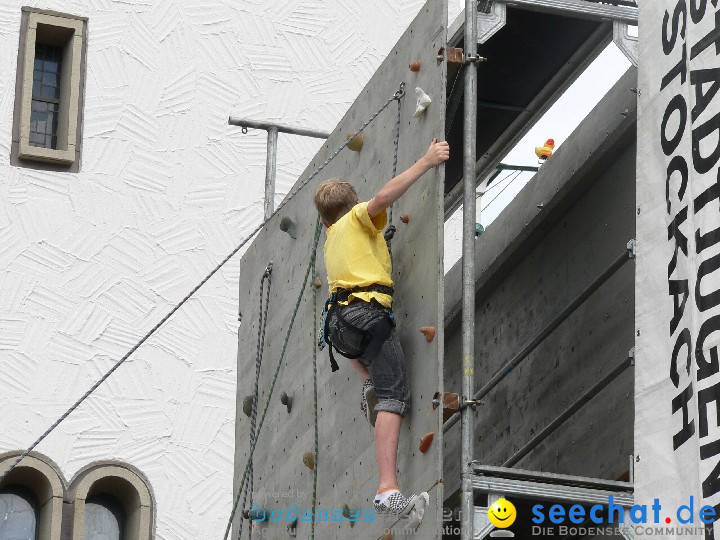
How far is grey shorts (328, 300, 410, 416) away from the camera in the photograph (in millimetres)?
9852

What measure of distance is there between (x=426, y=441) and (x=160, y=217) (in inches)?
694

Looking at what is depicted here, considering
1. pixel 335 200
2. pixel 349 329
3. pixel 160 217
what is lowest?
pixel 349 329

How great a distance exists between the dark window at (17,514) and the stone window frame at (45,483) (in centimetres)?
19

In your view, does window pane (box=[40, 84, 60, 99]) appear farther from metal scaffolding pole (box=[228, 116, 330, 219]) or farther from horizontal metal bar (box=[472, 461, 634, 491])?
horizontal metal bar (box=[472, 461, 634, 491])

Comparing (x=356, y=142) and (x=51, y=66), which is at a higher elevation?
(x=51, y=66)

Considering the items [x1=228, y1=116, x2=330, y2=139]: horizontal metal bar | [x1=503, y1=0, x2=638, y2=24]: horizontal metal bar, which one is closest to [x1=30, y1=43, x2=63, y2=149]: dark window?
[x1=228, y1=116, x2=330, y2=139]: horizontal metal bar

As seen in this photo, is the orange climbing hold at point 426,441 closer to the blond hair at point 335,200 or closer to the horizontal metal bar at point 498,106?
the blond hair at point 335,200

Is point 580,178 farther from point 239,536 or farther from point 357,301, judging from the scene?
point 239,536

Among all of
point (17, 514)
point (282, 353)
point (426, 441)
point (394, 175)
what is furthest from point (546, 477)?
point (17, 514)

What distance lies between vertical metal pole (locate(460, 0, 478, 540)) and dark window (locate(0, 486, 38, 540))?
628 inches

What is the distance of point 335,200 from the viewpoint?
412 inches

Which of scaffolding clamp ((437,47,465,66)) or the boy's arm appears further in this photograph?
scaffolding clamp ((437,47,465,66))

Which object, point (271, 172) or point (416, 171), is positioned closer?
point (416, 171)

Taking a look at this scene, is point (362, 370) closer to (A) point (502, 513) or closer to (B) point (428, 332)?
(B) point (428, 332)
